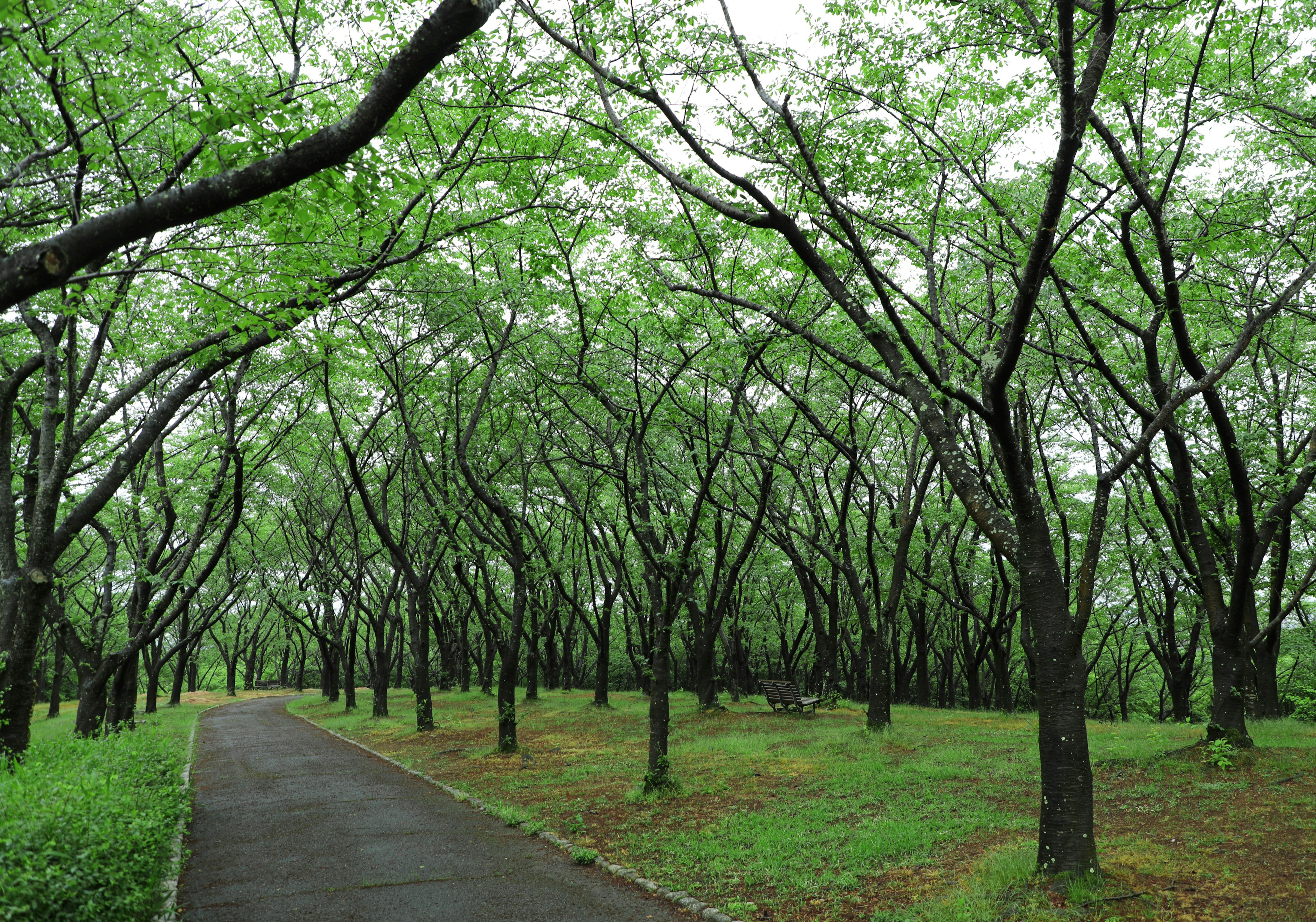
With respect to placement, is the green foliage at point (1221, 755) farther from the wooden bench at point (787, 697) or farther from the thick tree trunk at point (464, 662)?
the thick tree trunk at point (464, 662)

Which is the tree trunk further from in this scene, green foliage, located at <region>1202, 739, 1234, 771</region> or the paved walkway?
green foliage, located at <region>1202, 739, 1234, 771</region>

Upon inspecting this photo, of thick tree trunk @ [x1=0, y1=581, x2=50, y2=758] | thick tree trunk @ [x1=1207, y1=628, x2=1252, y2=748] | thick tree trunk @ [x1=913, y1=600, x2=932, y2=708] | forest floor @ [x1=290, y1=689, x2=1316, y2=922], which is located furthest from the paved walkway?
thick tree trunk @ [x1=913, y1=600, x2=932, y2=708]

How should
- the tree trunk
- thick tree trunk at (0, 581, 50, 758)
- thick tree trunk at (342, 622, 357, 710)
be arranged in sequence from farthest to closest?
the tree trunk, thick tree trunk at (342, 622, 357, 710), thick tree trunk at (0, 581, 50, 758)

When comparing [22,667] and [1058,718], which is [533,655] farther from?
[1058,718]

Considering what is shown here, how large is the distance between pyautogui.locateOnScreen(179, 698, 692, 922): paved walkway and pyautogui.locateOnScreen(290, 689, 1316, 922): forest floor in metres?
0.66

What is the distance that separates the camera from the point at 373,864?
7637 mm

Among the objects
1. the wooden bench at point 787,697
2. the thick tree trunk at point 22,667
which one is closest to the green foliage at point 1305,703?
the wooden bench at point 787,697

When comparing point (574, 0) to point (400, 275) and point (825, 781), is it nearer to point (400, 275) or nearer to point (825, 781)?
point (400, 275)

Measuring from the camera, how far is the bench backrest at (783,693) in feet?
67.8

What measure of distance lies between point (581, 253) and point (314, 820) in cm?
939

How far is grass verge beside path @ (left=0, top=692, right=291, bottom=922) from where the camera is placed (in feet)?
13.7

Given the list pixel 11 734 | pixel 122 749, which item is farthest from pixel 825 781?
pixel 11 734

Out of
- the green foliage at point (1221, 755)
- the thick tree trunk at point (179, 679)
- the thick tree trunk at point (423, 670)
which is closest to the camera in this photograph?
the green foliage at point (1221, 755)

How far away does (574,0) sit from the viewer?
682 cm
